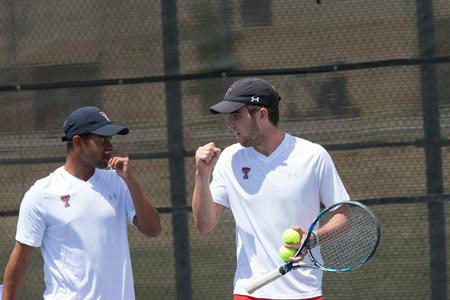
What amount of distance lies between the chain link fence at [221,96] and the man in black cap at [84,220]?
1.56 metres

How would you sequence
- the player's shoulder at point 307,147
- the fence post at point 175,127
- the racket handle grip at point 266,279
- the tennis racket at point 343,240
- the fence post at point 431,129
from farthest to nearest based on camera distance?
the fence post at point 175,127 < the fence post at point 431,129 < the player's shoulder at point 307,147 < the tennis racket at point 343,240 < the racket handle grip at point 266,279

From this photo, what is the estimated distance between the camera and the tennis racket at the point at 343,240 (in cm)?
374

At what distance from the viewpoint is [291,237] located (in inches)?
143

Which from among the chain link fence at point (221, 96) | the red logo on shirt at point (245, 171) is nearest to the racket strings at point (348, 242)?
the red logo on shirt at point (245, 171)

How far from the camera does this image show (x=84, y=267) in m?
3.82

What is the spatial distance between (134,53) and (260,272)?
2134 mm

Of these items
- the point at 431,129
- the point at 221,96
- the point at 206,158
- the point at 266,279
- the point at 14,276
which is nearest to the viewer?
the point at 266,279

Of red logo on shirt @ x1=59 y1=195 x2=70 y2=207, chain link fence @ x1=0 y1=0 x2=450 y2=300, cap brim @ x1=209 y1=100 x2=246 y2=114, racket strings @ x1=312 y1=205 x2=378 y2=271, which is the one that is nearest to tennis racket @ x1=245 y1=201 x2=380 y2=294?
racket strings @ x1=312 y1=205 x2=378 y2=271

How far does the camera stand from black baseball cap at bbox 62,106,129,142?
3.89 metres

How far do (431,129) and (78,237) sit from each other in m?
2.36

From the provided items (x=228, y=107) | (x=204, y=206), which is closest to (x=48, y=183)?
(x=204, y=206)

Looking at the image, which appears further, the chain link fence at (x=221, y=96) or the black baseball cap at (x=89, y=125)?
the chain link fence at (x=221, y=96)

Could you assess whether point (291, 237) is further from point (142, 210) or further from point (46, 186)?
point (46, 186)

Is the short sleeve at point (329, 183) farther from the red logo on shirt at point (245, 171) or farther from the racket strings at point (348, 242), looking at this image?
the red logo on shirt at point (245, 171)
